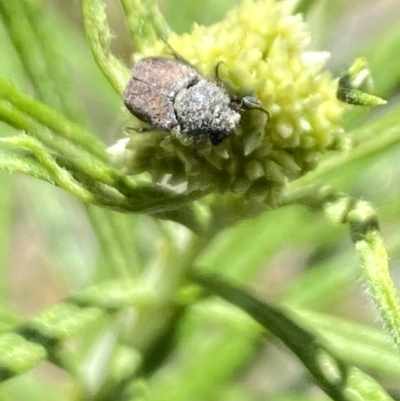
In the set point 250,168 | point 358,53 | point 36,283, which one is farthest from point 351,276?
point 36,283

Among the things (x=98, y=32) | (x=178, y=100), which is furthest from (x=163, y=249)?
(x=98, y=32)

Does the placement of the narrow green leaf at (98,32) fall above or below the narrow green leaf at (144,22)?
below

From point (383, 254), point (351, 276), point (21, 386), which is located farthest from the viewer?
point (21, 386)

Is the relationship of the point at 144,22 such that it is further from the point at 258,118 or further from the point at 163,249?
the point at 163,249

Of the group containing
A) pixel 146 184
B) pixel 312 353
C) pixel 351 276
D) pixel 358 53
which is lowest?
pixel 312 353

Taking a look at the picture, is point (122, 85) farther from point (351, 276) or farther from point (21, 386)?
point (21, 386)
